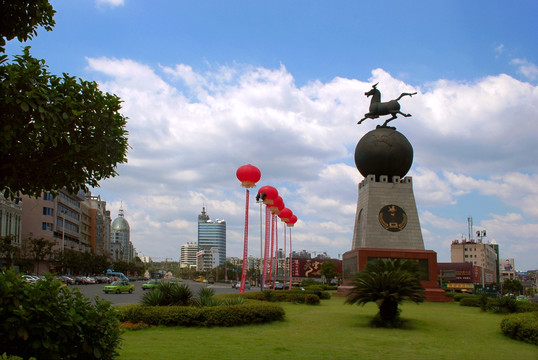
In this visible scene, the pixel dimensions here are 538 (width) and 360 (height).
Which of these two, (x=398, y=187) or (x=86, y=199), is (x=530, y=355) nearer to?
(x=398, y=187)

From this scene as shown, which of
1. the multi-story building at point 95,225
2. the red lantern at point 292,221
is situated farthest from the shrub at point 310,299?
the multi-story building at point 95,225

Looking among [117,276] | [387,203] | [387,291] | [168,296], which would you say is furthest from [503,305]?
[117,276]

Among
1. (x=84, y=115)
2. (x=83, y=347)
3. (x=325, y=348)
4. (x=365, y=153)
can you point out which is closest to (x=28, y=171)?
(x=84, y=115)

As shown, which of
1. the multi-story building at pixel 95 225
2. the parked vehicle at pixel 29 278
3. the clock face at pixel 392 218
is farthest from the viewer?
the multi-story building at pixel 95 225

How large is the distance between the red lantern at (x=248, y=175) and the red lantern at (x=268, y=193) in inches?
193

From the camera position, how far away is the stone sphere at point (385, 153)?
33812 mm

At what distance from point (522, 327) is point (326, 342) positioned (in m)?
5.62

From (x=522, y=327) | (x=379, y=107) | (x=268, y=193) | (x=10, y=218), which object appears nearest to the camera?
(x=522, y=327)

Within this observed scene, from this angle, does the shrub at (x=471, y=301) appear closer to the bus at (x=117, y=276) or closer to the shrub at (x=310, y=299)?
the shrub at (x=310, y=299)

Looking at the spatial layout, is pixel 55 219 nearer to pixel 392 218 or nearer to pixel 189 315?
pixel 392 218

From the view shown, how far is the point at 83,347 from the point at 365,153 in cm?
2943

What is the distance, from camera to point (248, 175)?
27125 millimetres

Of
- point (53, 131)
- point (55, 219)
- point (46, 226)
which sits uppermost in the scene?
point (55, 219)

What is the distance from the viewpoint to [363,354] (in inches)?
448
